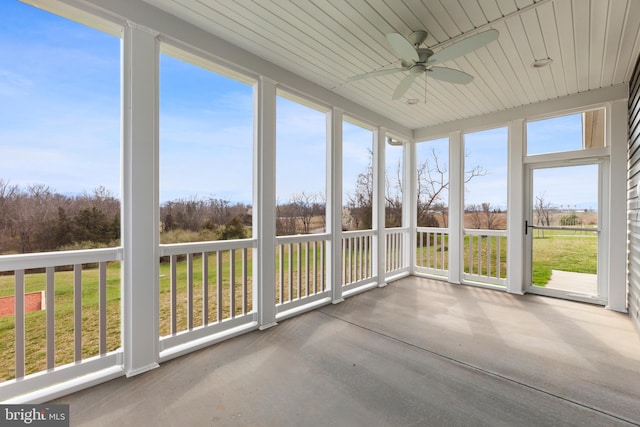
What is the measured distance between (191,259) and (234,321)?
A: 77 cm

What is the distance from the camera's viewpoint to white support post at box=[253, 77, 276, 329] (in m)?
3.03

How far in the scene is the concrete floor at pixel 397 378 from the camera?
1760 millimetres

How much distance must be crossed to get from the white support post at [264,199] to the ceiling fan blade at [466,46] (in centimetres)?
164

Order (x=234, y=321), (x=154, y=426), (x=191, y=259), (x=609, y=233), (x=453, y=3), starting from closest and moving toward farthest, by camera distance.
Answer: (x=154, y=426) → (x=453, y=3) → (x=191, y=259) → (x=234, y=321) → (x=609, y=233)

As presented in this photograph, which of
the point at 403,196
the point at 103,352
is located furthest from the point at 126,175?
the point at 403,196

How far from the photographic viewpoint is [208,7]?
2273mm

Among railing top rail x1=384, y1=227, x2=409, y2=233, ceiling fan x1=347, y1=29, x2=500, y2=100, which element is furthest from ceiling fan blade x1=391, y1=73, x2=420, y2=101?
railing top rail x1=384, y1=227, x2=409, y2=233

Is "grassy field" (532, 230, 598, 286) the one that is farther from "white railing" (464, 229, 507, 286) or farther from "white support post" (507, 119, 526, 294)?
"white railing" (464, 229, 507, 286)

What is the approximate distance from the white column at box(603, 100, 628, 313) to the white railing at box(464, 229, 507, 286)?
1193mm

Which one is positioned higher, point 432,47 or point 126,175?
point 432,47

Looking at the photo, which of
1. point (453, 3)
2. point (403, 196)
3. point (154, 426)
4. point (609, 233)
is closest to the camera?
point (154, 426)

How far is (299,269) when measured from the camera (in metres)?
3.63

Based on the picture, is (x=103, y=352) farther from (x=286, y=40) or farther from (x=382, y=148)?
(x=382, y=148)

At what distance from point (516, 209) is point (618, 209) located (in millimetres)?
1069
